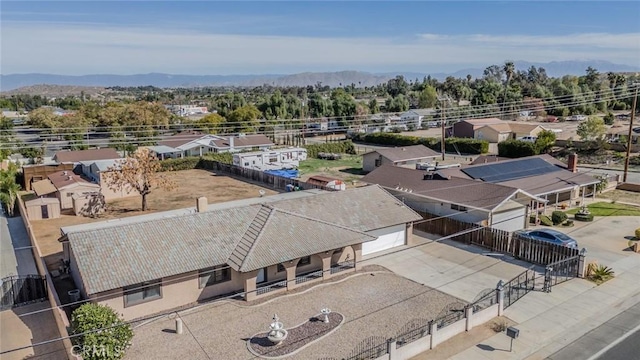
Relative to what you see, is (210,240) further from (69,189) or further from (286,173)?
(286,173)

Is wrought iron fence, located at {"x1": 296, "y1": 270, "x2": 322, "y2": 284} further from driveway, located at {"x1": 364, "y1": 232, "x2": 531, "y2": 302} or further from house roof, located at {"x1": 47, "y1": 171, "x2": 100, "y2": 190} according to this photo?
house roof, located at {"x1": 47, "y1": 171, "x2": 100, "y2": 190}

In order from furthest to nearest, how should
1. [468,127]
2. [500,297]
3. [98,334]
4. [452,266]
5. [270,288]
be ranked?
[468,127]
[452,266]
[270,288]
[500,297]
[98,334]

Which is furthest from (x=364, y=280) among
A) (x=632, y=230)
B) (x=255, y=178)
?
(x=255, y=178)

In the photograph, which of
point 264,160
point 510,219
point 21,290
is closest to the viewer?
point 21,290

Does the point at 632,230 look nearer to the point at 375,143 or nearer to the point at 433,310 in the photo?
the point at 433,310

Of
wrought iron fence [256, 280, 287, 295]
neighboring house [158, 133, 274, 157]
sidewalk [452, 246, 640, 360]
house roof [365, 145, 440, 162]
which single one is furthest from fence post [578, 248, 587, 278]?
neighboring house [158, 133, 274, 157]
